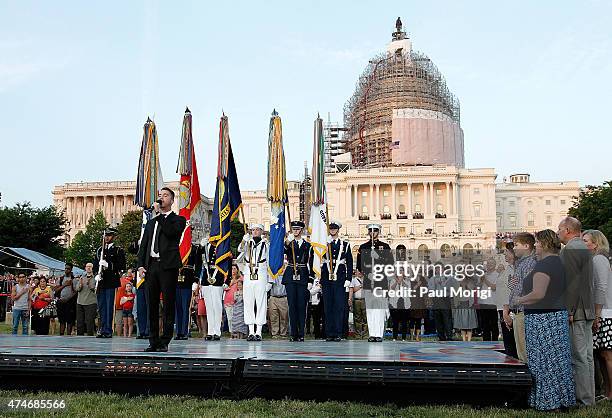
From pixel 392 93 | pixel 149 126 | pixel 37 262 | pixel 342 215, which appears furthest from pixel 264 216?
pixel 149 126

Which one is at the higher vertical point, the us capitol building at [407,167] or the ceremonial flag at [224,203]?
the us capitol building at [407,167]

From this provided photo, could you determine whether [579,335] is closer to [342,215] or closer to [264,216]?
[342,215]

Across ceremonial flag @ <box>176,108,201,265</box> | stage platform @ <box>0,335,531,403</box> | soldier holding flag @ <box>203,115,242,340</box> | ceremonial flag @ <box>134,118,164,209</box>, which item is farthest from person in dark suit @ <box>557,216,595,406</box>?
ceremonial flag @ <box>134,118,164,209</box>

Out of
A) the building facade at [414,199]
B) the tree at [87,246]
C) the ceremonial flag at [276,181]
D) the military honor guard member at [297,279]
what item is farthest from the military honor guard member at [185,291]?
the building facade at [414,199]

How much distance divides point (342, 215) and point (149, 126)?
245 feet

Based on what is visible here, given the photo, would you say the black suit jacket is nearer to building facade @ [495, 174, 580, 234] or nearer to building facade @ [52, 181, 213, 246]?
building facade @ [52, 181, 213, 246]

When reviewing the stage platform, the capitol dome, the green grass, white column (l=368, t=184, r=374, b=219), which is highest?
the capitol dome

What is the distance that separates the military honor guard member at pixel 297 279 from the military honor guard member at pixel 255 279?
0.46 metres

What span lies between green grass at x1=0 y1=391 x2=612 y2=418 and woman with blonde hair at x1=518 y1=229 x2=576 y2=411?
0.67ft

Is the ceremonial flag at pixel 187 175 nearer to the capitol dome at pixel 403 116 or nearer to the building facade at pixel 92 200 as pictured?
the capitol dome at pixel 403 116

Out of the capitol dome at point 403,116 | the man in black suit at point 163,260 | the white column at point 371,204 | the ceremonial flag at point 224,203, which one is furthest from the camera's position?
the white column at point 371,204

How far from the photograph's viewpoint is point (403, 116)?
273 feet

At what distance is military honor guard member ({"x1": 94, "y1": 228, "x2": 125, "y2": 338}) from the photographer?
12047 millimetres

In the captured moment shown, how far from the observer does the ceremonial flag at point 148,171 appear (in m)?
13.9
